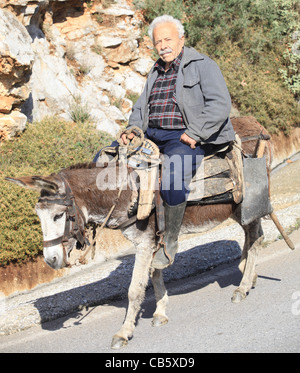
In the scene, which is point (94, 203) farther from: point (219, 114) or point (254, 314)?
point (254, 314)

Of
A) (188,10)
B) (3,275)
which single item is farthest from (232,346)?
(188,10)

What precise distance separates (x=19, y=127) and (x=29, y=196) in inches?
111

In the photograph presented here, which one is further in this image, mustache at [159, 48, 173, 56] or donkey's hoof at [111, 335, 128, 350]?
mustache at [159, 48, 173, 56]

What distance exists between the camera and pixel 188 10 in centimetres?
1667

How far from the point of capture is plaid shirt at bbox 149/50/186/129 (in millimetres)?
4719

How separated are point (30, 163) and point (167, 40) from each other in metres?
4.52

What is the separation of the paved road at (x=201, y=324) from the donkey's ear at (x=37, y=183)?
5.16 ft

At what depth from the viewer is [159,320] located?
4824 millimetres

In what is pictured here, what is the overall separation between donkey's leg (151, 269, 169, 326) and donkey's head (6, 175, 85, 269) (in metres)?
1.22

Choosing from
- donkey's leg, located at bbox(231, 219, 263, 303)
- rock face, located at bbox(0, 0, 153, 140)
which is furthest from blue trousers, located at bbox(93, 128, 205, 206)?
rock face, located at bbox(0, 0, 153, 140)

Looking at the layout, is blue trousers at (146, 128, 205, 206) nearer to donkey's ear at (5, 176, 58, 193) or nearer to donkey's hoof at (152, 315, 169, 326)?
donkey's ear at (5, 176, 58, 193)

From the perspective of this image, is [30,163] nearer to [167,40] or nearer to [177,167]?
[167,40]

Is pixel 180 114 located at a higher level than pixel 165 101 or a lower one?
lower

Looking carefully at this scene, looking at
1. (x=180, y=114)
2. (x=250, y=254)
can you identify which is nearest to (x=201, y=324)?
(x=250, y=254)
